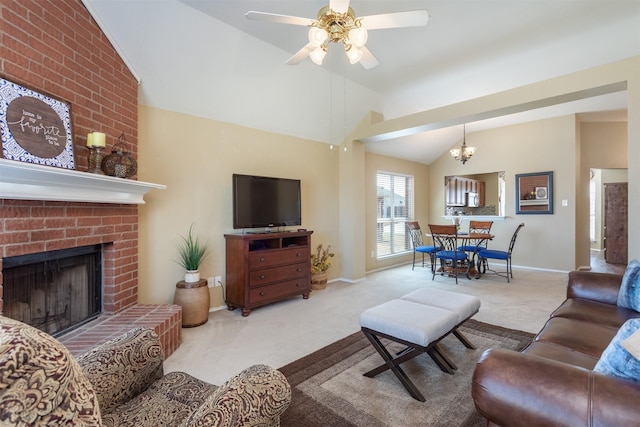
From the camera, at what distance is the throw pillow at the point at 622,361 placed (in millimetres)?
971

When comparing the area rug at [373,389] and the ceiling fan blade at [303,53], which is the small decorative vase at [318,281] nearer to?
the area rug at [373,389]

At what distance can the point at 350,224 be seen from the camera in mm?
5023

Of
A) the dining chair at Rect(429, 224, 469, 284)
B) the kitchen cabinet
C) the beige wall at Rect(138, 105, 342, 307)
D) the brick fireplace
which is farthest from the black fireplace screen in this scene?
the kitchen cabinet

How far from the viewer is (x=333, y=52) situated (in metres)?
3.32

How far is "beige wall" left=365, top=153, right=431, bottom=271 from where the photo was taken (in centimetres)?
583

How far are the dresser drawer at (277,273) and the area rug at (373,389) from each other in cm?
126

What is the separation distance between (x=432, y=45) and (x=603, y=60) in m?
1.80

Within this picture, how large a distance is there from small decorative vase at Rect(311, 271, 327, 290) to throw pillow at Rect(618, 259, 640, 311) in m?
3.21

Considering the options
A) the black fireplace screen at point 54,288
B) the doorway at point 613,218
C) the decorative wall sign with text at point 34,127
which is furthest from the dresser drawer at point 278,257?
the doorway at point 613,218

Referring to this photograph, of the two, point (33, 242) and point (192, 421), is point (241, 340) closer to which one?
point (33, 242)

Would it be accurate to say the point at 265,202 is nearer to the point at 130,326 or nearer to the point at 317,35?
the point at 130,326

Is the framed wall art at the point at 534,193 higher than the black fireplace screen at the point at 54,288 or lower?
higher

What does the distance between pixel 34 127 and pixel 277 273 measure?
2.56m

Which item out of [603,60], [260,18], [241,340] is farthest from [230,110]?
[603,60]
